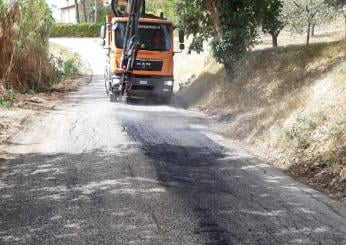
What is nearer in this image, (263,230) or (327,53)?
A: (263,230)

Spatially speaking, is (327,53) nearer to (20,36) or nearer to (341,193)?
(341,193)

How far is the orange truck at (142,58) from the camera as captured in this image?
17688 mm

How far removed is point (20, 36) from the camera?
60.2 ft

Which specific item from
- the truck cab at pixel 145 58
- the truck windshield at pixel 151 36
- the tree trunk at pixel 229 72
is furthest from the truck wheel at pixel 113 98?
the tree trunk at pixel 229 72

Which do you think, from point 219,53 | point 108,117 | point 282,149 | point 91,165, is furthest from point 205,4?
point 91,165

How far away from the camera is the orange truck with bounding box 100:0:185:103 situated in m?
17.7

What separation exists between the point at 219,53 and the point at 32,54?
25.1ft

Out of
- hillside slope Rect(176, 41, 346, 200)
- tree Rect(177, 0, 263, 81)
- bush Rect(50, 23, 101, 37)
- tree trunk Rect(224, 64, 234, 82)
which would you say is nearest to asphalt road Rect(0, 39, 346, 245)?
hillside slope Rect(176, 41, 346, 200)

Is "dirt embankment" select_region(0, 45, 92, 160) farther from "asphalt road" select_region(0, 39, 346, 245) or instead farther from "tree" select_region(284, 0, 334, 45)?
"tree" select_region(284, 0, 334, 45)

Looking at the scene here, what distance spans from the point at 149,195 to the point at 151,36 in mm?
11735

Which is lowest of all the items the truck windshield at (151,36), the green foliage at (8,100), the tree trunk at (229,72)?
the green foliage at (8,100)

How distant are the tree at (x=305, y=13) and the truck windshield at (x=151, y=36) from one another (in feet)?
34.6

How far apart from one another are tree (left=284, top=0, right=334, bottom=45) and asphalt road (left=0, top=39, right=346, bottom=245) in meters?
16.0

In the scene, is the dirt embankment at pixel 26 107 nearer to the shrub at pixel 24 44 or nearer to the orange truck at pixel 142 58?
the shrub at pixel 24 44
